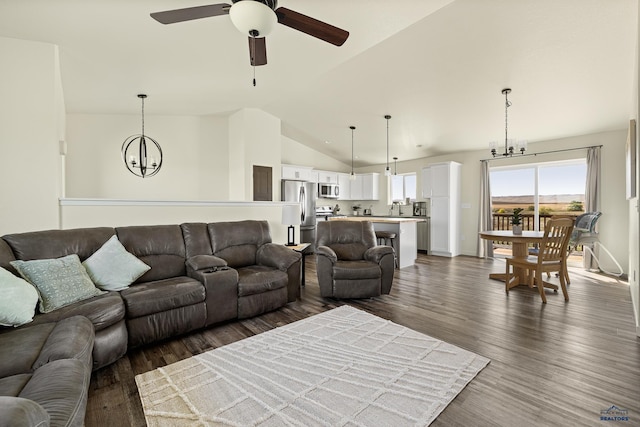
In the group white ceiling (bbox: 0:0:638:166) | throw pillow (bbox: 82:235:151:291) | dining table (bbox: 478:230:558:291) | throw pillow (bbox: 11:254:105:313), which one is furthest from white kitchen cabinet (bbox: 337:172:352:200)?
throw pillow (bbox: 11:254:105:313)

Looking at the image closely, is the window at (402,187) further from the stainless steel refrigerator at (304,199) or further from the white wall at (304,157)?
the stainless steel refrigerator at (304,199)

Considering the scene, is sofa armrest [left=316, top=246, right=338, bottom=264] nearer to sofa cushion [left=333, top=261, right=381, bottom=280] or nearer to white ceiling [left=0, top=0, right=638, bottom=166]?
sofa cushion [left=333, top=261, right=381, bottom=280]

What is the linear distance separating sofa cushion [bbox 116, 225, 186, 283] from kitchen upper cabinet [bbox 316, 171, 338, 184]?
5.08 metres

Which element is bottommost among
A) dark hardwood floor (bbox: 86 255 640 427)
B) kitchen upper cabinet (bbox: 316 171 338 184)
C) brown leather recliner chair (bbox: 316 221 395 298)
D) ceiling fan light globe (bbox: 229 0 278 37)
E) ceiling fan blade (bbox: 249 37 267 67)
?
dark hardwood floor (bbox: 86 255 640 427)

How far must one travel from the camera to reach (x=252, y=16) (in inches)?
67.3

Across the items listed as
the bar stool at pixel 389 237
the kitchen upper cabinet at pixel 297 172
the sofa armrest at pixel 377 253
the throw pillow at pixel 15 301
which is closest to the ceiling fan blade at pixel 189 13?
the throw pillow at pixel 15 301

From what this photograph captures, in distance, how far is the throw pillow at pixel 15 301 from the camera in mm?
1694

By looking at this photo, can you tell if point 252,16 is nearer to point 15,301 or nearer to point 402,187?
point 15,301

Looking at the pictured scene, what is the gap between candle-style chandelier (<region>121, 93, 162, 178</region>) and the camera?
5.22 metres

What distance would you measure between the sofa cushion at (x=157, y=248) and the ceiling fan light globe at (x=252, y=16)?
2242mm

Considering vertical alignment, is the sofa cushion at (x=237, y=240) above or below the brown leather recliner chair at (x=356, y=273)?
above

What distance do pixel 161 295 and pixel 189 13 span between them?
2.13 meters

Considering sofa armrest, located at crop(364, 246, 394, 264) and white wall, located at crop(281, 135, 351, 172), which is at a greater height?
white wall, located at crop(281, 135, 351, 172)

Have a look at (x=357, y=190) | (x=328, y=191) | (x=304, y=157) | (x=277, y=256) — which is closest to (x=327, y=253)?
(x=277, y=256)
